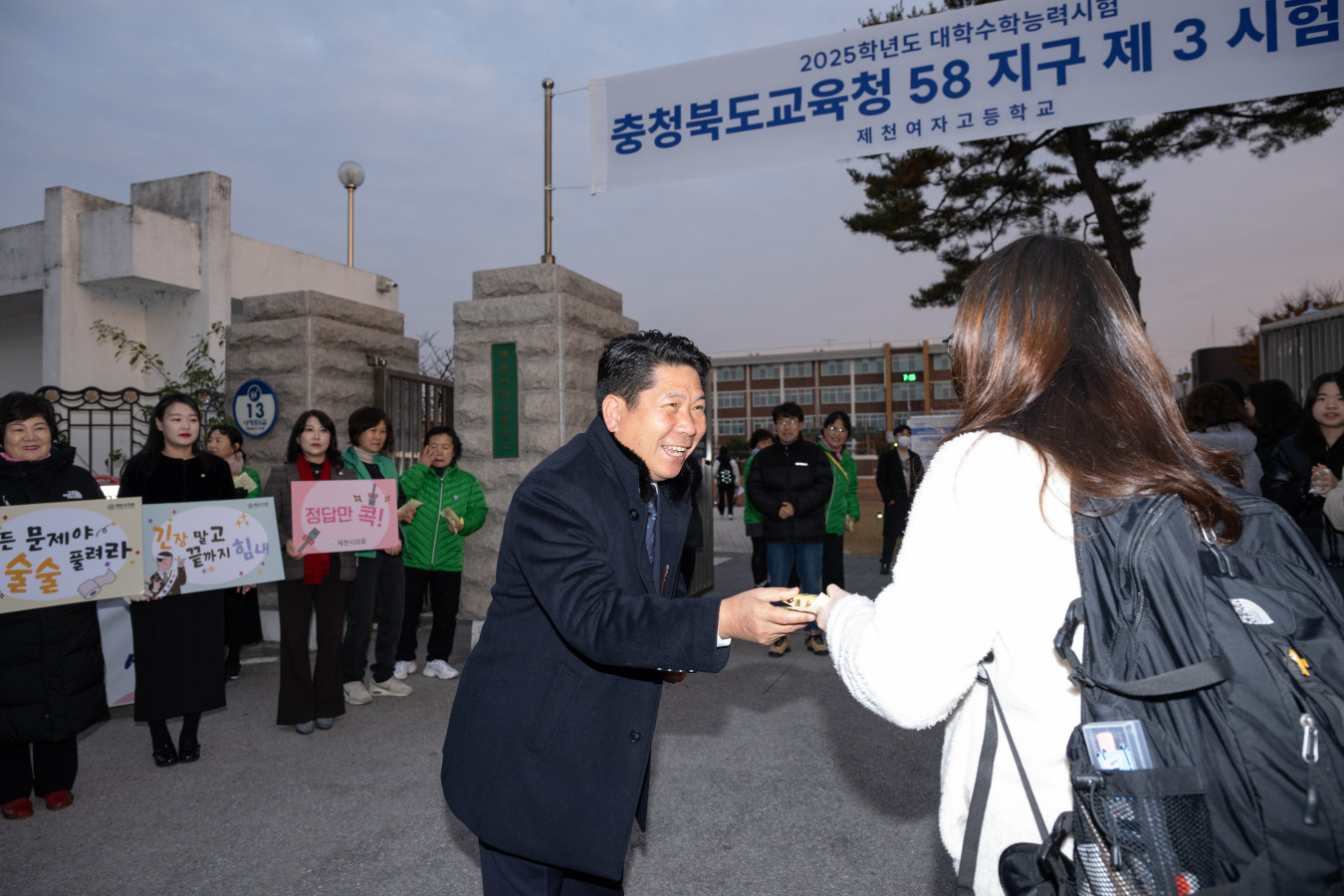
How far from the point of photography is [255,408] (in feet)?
25.7

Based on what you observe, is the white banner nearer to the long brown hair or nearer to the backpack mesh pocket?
the long brown hair

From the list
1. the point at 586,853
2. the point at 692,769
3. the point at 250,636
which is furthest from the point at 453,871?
the point at 250,636

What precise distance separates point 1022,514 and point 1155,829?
471 millimetres

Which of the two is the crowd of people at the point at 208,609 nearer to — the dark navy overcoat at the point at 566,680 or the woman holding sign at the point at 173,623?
the woman holding sign at the point at 173,623

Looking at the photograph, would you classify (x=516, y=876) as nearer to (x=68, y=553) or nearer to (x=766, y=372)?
(x=68, y=553)

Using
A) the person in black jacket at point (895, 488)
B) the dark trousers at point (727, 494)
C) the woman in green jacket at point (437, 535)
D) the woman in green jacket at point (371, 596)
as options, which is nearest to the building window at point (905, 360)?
the dark trousers at point (727, 494)

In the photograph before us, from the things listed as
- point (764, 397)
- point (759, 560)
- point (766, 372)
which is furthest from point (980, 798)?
point (766, 372)

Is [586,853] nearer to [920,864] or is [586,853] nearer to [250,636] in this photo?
[920,864]

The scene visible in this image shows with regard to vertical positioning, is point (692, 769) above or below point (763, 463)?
below

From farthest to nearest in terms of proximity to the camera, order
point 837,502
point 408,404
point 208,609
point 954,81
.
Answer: point 408,404
point 837,502
point 954,81
point 208,609

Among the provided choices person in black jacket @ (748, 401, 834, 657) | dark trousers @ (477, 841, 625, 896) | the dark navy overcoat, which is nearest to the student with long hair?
the dark navy overcoat

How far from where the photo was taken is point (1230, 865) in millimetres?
1125

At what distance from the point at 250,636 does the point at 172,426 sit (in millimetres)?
2813

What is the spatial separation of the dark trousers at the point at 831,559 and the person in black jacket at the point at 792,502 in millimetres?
187
